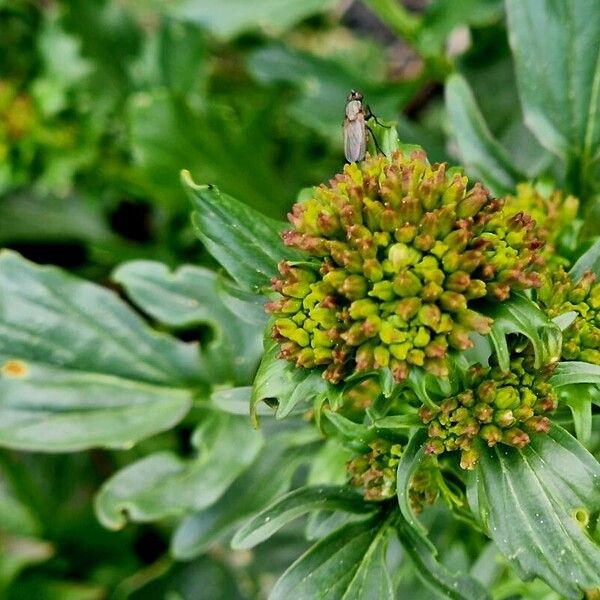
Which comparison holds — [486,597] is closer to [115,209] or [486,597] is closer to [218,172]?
[218,172]

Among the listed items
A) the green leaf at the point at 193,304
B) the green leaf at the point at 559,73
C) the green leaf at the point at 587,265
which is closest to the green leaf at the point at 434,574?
the green leaf at the point at 587,265

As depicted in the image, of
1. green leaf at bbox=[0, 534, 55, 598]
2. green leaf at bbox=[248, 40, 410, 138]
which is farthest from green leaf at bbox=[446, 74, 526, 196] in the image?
green leaf at bbox=[0, 534, 55, 598]

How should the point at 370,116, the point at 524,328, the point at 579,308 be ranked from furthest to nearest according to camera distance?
the point at 370,116
the point at 579,308
the point at 524,328

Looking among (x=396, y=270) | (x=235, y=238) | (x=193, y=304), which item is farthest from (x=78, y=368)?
(x=396, y=270)

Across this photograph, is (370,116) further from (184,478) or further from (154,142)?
(154,142)

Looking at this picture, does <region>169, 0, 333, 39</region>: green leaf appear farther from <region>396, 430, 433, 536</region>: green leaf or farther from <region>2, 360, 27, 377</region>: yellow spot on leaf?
<region>396, 430, 433, 536</region>: green leaf

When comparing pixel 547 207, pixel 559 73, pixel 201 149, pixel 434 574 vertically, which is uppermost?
pixel 201 149

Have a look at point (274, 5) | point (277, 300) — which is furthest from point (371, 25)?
point (277, 300)
